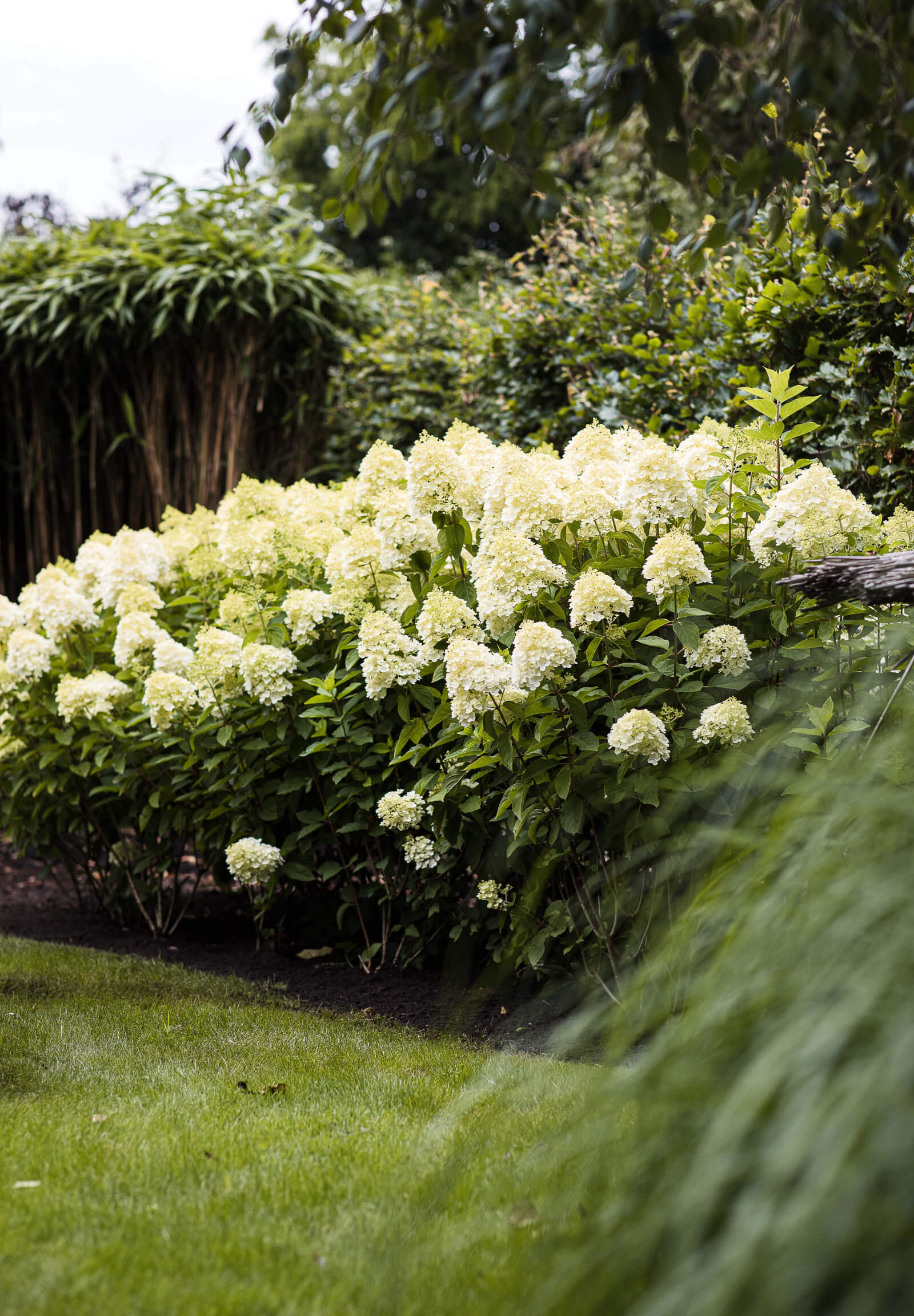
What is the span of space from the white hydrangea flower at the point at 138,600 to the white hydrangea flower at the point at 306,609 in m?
0.81

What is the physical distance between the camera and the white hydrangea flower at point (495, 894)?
333 centimetres

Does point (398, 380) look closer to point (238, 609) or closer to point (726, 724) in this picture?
point (238, 609)

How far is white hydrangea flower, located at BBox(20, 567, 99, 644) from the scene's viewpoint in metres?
4.45

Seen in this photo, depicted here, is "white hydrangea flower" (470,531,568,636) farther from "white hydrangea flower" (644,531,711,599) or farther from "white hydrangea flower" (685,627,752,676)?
"white hydrangea flower" (685,627,752,676)

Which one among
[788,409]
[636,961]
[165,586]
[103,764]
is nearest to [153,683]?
[103,764]

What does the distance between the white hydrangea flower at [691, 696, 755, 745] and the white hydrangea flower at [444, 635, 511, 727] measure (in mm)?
543

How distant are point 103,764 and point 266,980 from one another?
114 cm

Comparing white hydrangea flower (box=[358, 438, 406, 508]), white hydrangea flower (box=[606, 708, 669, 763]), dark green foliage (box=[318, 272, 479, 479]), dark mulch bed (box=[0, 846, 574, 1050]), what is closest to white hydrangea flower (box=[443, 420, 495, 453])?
white hydrangea flower (box=[358, 438, 406, 508])

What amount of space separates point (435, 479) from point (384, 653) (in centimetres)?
60

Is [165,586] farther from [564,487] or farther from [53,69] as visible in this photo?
[53,69]

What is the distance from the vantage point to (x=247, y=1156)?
7.56 ft

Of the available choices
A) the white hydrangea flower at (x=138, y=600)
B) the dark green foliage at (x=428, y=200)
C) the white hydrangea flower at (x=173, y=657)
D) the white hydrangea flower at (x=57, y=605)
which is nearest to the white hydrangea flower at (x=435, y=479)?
the white hydrangea flower at (x=173, y=657)

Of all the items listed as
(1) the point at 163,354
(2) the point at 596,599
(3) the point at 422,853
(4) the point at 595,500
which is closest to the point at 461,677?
(2) the point at 596,599

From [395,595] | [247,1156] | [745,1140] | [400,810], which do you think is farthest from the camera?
[395,595]
